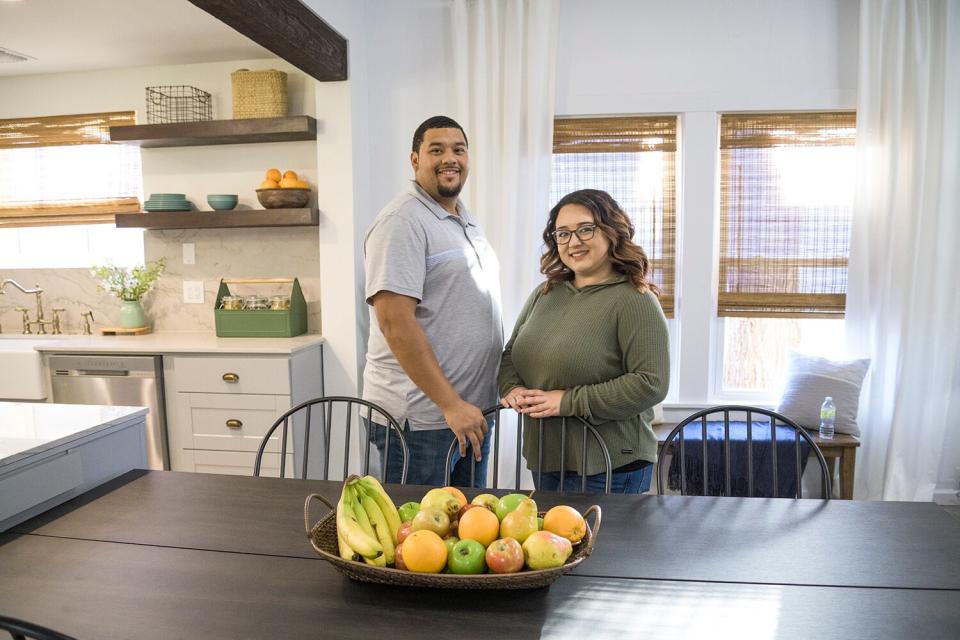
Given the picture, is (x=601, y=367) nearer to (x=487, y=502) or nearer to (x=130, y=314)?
(x=487, y=502)

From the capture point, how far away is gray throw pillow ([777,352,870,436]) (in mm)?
3141

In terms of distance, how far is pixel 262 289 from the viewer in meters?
3.73

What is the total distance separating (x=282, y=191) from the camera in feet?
11.0

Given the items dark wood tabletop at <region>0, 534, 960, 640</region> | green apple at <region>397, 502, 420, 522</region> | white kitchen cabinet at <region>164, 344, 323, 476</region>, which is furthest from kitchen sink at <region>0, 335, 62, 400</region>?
green apple at <region>397, 502, 420, 522</region>

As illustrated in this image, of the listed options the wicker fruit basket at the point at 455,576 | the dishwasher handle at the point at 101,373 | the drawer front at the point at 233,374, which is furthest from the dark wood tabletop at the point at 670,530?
the dishwasher handle at the point at 101,373

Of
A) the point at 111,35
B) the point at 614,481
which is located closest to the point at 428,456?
the point at 614,481

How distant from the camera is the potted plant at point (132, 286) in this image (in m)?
3.73

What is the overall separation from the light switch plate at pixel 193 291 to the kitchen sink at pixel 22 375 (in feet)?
2.64

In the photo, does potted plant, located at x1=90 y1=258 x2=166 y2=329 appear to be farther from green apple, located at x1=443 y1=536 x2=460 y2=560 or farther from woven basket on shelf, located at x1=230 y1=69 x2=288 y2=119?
green apple, located at x1=443 y1=536 x2=460 y2=560

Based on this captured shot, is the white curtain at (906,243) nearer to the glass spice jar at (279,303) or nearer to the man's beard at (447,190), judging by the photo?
the man's beard at (447,190)

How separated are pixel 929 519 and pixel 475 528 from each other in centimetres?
104

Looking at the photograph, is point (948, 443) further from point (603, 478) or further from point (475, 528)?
point (475, 528)

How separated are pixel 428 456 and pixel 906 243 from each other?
8.35 ft

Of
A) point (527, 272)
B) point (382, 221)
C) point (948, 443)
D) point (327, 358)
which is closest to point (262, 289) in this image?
point (327, 358)
